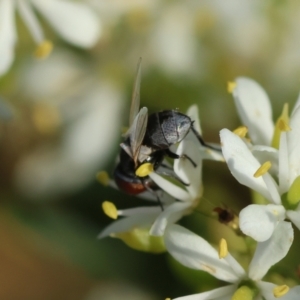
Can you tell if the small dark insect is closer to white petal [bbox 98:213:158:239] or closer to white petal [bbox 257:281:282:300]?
white petal [bbox 98:213:158:239]

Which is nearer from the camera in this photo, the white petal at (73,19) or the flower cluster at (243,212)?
the flower cluster at (243,212)

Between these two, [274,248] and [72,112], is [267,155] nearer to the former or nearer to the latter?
[274,248]

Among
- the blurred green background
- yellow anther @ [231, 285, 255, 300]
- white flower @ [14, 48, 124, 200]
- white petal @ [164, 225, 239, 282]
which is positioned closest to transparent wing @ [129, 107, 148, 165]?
white petal @ [164, 225, 239, 282]

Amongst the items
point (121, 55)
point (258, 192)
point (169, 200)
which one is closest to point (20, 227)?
point (121, 55)

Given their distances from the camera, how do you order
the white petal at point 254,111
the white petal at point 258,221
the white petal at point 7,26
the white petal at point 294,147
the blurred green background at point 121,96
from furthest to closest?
the blurred green background at point 121,96 → the white petal at point 7,26 → the white petal at point 254,111 → the white petal at point 294,147 → the white petal at point 258,221

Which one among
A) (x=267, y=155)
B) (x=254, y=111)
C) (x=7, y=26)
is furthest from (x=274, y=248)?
(x=7, y=26)

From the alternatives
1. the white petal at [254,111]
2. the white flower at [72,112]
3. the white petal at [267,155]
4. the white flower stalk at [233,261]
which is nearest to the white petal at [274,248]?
the white flower stalk at [233,261]

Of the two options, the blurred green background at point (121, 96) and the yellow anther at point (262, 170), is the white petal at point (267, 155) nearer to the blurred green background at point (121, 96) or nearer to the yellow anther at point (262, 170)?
the yellow anther at point (262, 170)
